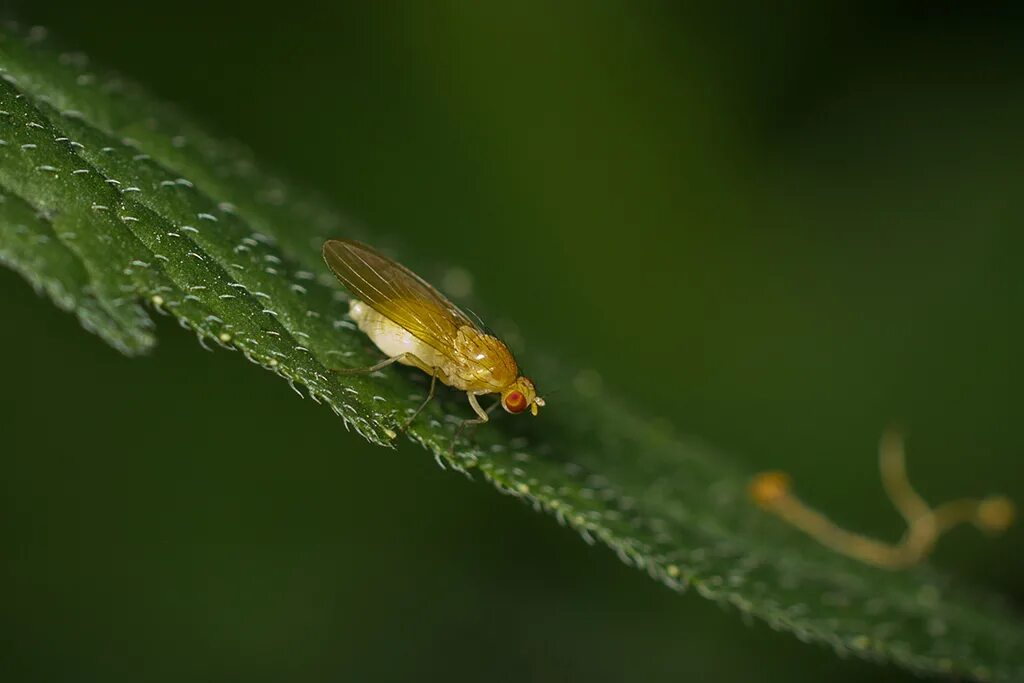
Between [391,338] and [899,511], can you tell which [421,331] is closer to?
[391,338]

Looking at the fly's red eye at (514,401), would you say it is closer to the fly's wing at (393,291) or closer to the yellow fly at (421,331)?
the yellow fly at (421,331)

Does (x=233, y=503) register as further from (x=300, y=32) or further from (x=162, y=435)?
(x=300, y=32)

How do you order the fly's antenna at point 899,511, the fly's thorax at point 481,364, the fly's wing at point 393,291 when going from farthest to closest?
the fly's antenna at point 899,511
the fly's thorax at point 481,364
the fly's wing at point 393,291

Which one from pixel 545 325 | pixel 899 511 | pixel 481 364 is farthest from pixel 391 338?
pixel 899 511

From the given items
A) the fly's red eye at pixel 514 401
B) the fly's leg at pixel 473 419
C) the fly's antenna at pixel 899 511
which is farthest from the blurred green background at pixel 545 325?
the fly's red eye at pixel 514 401

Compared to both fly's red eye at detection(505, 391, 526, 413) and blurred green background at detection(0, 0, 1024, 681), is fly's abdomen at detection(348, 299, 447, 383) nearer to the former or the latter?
fly's red eye at detection(505, 391, 526, 413)
